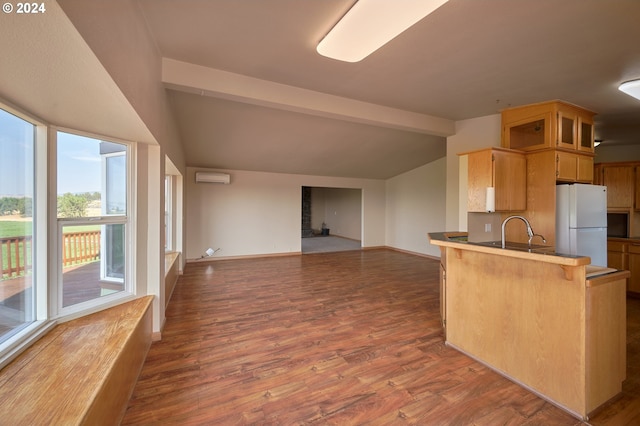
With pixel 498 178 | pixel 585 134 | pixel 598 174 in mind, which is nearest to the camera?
pixel 498 178

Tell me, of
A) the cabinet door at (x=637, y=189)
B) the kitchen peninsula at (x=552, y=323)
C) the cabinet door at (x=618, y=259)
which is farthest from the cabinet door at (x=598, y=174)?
the kitchen peninsula at (x=552, y=323)

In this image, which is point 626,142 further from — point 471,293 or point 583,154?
point 471,293

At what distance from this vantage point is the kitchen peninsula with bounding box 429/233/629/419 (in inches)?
67.6

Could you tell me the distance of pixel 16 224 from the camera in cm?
170

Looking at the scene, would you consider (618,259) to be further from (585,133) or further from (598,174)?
(585,133)

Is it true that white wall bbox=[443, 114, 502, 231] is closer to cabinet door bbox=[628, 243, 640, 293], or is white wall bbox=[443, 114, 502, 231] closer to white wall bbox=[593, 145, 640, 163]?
cabinet door bbox=[628, 243, 640, 293]

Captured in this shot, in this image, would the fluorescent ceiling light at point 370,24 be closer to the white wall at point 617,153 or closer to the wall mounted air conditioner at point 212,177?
the wall mounted air conditioner at point 212,177

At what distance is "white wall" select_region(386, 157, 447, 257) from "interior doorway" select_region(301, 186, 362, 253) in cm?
187

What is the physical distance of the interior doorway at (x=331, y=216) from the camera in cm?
1056

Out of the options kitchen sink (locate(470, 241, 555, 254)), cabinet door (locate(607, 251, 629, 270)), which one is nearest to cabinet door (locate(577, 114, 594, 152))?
cabinet door (locate(607, 251, 629, 270))

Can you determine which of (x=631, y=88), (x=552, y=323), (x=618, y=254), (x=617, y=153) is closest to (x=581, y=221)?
(x=631, y=88)

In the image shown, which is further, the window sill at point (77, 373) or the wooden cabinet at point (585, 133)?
the wooden cabinet at point (585, 133)

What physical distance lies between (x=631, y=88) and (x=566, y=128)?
24.9 inches

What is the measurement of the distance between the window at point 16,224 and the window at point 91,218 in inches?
8.2
